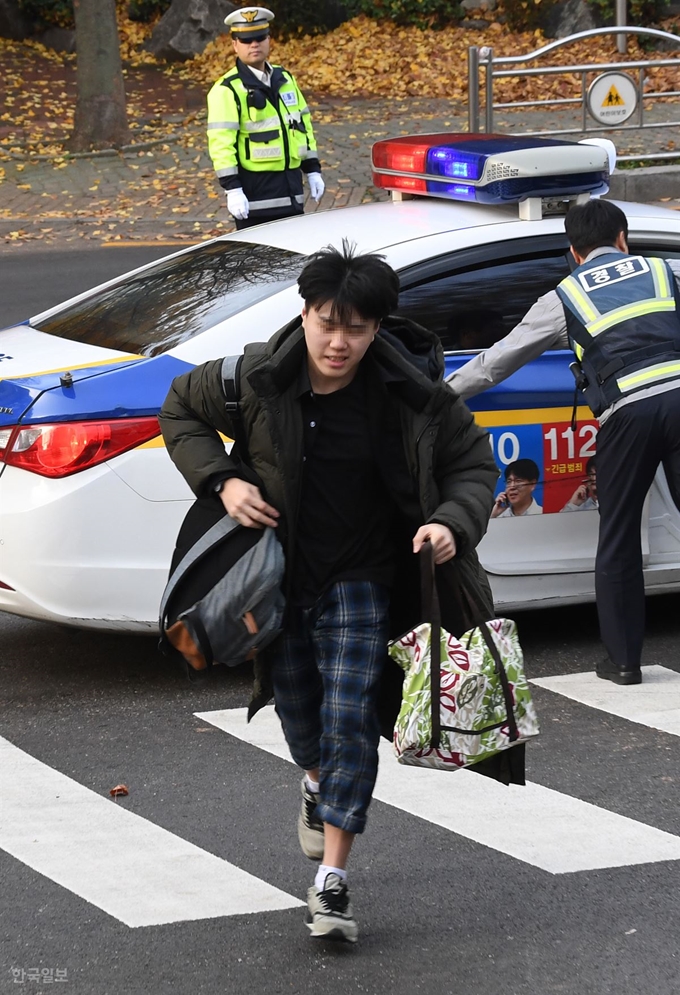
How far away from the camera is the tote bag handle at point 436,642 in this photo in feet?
10.2

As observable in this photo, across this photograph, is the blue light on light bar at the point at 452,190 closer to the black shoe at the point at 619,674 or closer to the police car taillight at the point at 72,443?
the police car taillight at the point at 72,443

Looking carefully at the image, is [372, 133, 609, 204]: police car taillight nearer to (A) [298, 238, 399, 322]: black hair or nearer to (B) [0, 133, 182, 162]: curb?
→ (A) [298, 238, 399, 322]: black hair

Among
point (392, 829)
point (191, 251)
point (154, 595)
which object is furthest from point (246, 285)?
point (392, 829)

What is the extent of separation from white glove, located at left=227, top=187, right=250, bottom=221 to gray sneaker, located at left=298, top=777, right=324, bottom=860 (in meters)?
5.86

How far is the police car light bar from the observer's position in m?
5.19

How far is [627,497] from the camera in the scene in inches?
193

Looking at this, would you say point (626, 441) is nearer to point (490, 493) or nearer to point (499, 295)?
point (499, 295)

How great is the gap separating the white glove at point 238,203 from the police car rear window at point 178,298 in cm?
325

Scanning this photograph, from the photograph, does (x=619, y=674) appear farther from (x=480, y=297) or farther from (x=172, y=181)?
(x=172, y=181)

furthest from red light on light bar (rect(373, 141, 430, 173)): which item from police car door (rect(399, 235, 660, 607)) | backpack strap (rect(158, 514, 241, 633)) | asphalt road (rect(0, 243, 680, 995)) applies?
backpack strap (rect(158, 514, 241, 633))

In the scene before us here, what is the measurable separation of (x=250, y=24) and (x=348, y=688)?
22.0 ft

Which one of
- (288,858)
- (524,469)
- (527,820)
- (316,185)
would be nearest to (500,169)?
(524,469)

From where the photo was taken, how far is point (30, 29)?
25.8 metres

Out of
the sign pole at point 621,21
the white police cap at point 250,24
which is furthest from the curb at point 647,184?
the sign pole at point 621,21
